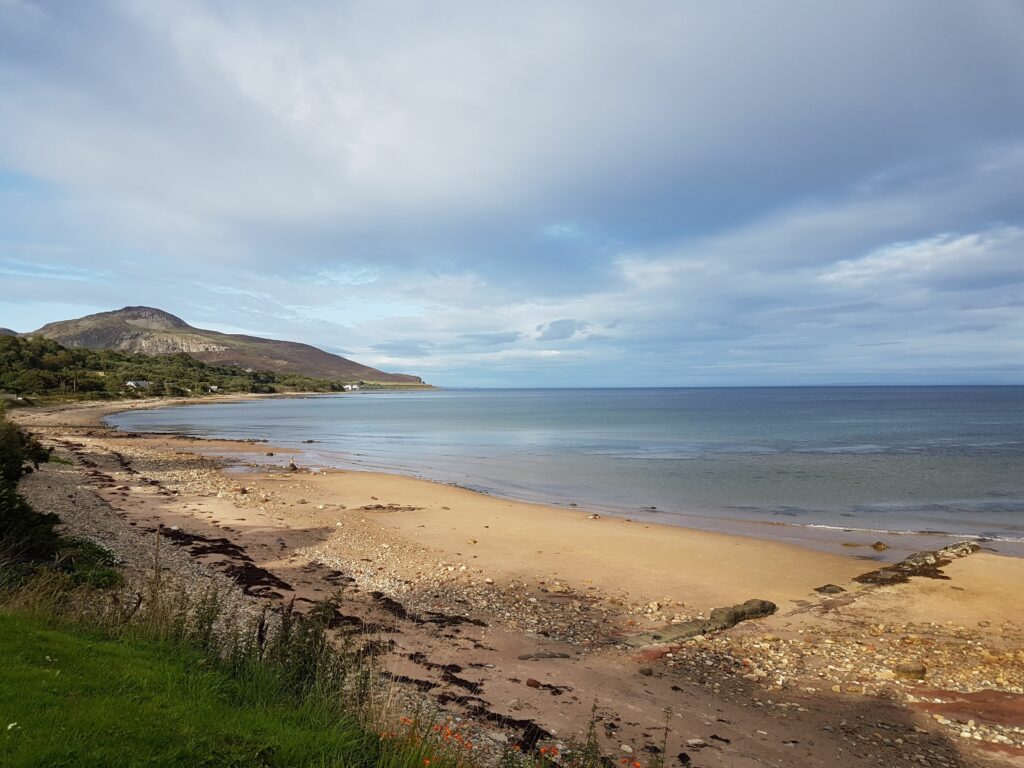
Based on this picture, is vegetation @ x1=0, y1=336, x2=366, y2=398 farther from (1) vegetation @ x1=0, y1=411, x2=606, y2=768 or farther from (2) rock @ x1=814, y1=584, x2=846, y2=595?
(2) rock @ x1=814, y1=584, x2=846, y2=595

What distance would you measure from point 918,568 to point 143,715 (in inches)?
623

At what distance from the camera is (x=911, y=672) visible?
7992 mm

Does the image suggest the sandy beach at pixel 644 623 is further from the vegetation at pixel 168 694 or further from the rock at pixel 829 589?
the vegetation at pixel 168 694

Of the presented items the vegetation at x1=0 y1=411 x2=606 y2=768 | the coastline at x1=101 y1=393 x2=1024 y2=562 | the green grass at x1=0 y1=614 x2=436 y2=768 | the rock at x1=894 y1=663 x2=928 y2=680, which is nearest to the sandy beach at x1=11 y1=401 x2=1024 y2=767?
the rock at x1=894 y1=663 x2=928 y2=680

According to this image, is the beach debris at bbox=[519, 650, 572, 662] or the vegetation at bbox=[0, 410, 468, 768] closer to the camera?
the vegetation at bbox=[0, 410, 468, 768]

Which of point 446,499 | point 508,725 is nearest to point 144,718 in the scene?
point 508,725

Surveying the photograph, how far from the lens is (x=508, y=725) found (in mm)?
6391

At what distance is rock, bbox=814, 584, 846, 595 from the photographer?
39.5 feet

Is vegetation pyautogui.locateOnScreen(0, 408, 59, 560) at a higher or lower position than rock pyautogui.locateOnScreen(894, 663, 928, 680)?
higher

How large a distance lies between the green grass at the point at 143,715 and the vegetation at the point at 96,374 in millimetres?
88012

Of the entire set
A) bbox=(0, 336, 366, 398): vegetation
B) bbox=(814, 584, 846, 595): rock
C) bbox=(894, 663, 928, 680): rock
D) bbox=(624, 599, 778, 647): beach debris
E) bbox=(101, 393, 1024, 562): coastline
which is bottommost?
bbox=(101, 393, 1024, 562): coastline

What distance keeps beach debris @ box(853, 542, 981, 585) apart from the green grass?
12.5 m

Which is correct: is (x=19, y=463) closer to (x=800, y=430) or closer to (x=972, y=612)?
(x=972, y=612)

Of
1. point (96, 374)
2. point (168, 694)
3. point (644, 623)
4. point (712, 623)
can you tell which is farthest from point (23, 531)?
point (96, 374)
